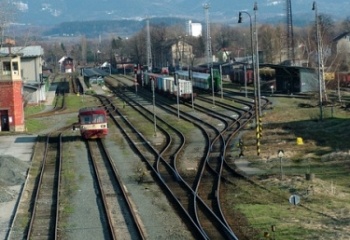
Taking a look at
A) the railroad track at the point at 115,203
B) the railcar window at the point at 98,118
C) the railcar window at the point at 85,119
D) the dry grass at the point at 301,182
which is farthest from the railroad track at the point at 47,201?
the dry grass at the point at 301,182

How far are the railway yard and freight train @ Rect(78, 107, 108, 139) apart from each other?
492mm

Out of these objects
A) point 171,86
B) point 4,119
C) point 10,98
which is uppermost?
point 10,98

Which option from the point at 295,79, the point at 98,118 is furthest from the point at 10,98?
the point at 295,79

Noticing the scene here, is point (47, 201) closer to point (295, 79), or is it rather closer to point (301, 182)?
point (301, 182)

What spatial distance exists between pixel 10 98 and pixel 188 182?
74.4 ft

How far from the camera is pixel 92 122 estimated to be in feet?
112

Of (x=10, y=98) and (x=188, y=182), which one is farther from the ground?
(x=10, y=98)

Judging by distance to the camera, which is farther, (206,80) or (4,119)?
(206,80)

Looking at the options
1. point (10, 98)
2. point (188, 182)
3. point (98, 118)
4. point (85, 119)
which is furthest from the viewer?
point (10, 98)

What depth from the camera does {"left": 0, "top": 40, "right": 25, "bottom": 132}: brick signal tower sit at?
42.8m

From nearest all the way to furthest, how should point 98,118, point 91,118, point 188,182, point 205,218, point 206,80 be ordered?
point 205,218 < point 188,182 < point 91,118 < point 98,118 < point 206,80

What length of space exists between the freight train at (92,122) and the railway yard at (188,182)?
0.49 metres

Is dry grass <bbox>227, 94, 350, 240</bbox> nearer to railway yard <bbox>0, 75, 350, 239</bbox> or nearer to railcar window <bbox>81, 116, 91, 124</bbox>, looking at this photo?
railway yard <bbox>0, 75, 350, 239</bbox>

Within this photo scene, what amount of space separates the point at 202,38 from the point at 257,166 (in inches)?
4840
